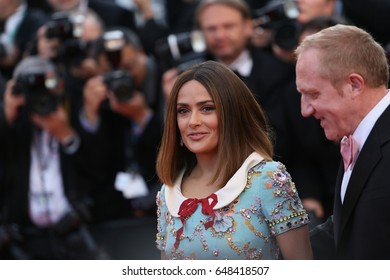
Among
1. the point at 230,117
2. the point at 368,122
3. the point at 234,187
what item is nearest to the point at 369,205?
the point at 368,122

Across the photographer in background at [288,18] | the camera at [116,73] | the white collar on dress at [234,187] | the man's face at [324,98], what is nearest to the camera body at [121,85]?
the camera at [116,73]

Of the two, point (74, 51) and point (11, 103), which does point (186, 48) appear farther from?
point (11, 103)

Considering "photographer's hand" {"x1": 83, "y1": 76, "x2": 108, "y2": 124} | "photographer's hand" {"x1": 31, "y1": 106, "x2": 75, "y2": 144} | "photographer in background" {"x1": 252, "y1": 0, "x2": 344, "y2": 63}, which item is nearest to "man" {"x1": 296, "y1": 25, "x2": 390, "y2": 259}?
"photographer in background" {"x1": 252, "y1": 0, "x2": 344, "y2": 63}

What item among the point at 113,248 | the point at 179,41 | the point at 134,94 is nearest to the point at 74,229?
the point at 113,248

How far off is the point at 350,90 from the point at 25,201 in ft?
10.1

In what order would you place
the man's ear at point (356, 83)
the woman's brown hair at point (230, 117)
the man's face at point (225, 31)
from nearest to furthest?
the man's ear at point (356, 83)
the woman's brown hair at point (230, 117)
the man's face at point (225, 31)

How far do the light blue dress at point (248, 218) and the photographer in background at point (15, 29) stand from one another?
10.9 feet

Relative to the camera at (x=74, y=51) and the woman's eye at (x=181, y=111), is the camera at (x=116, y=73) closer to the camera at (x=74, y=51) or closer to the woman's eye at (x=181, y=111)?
the camera at (x=74, y=51)

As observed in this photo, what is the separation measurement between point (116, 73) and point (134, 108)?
0.23 meters

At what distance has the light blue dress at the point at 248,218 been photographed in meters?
2.73

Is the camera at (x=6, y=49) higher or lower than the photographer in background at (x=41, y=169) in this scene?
higher

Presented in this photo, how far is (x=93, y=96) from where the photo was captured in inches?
207

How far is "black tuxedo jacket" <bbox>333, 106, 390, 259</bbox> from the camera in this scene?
2559 millimetres

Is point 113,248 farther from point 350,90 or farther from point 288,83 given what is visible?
point 350,90
